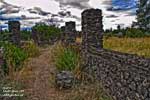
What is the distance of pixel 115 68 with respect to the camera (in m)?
10.1

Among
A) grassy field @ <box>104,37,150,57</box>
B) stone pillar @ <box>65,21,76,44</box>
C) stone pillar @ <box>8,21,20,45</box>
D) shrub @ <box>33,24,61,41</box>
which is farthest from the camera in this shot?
shrub @ <box>33,24,61,41</box>

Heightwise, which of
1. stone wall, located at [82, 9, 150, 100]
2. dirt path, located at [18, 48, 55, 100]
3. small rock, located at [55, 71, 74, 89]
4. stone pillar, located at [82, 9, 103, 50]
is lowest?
dirt path, located at [18, 48, 55, 100]

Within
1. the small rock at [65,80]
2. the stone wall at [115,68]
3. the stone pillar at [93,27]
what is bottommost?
the small rock at [65,80]

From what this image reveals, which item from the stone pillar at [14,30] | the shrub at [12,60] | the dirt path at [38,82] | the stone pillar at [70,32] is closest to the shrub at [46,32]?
the stone pillar at [14,30]

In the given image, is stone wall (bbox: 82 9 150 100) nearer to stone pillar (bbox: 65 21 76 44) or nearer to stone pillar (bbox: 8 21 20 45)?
stone pillar (bbox: 65 21 76 44)

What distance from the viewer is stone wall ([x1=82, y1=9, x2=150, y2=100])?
27.2 feet

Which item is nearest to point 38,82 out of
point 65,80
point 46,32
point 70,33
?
point 65,80

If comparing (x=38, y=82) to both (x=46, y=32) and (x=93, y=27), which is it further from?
A: (x=46, y=32)

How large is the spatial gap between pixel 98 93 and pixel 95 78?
167cm

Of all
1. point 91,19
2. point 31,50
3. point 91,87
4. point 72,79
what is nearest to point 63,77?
point 72,79

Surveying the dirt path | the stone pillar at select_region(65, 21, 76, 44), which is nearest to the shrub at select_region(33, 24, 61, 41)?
the stone pillar at select_region(65, 21, 76, 44)

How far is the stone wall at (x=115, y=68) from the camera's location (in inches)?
326

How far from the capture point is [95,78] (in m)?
12.6

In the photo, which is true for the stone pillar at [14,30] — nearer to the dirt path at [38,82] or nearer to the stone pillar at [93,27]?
the dirt path at [38,82]
